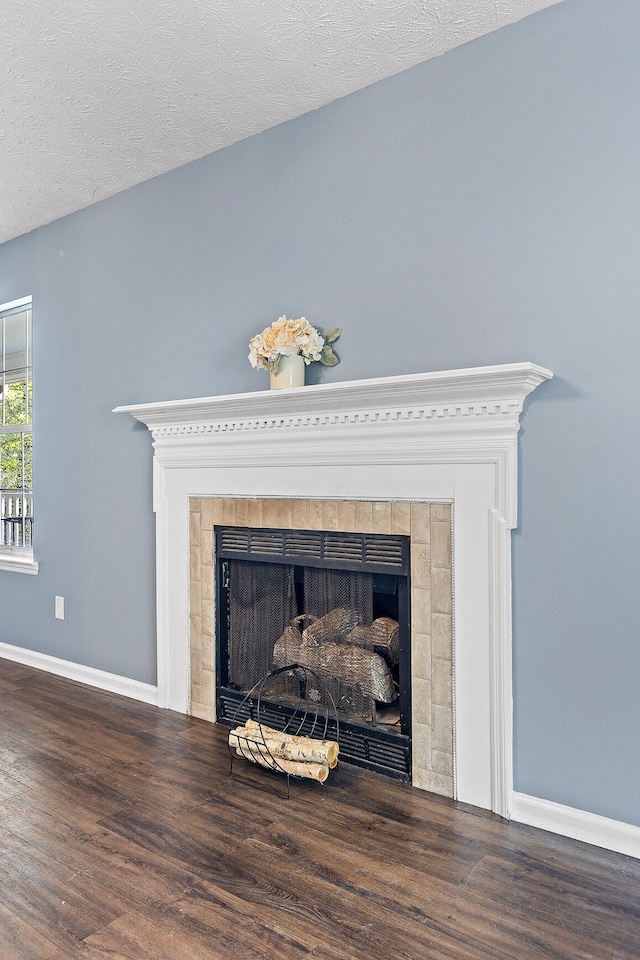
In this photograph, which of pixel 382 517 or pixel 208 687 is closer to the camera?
pixel 382 517

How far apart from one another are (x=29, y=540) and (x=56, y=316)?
1334 millimetres

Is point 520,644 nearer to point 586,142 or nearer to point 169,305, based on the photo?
point 586,142

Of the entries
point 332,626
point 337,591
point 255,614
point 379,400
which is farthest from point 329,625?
point 379,400

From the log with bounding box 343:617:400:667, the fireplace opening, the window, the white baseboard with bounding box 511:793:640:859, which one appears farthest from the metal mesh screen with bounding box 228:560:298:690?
the window

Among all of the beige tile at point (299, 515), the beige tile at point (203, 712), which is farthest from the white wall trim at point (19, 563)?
the beige tile at point (299, 515)

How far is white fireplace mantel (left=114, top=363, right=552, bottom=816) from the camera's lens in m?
2.09

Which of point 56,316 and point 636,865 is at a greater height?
point 56,316

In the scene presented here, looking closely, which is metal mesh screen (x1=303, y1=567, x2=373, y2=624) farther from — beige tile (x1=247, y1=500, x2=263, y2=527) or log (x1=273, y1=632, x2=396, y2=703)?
beige tile (x1=247, y1=500, x2=263, y2=527)

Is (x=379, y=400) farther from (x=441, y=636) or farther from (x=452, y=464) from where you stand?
(x=441, y=636)

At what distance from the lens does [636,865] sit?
6.00 ft

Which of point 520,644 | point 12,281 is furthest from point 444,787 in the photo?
point 12,281

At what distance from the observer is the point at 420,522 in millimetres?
2293

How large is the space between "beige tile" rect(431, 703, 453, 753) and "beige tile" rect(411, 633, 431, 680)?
11 centimetres

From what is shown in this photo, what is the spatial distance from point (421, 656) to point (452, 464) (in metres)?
0.66
